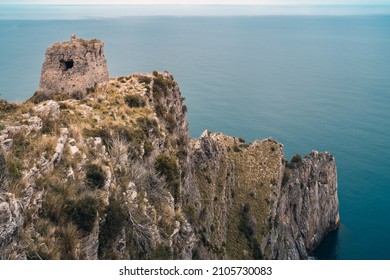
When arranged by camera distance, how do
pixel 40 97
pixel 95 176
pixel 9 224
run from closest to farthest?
pixel 9 224 → pixel 95 176 → pixel 40 97

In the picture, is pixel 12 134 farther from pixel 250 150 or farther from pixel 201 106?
pixel 201 106

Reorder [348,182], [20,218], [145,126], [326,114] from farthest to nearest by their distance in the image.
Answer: [326,114] < [348,182] < [145,126] < [20,218]

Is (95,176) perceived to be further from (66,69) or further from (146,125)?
(66,69)

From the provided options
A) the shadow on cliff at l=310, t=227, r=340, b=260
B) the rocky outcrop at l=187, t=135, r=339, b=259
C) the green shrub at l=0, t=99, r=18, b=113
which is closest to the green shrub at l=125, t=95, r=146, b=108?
the green shrub at l=0, t=99, r=18, b=113

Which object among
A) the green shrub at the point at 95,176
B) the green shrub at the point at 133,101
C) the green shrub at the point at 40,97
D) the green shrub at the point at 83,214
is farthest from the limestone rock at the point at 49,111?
the green shrub at the point at 40,97

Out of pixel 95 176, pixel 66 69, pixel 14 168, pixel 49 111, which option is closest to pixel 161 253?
pixel 95 176

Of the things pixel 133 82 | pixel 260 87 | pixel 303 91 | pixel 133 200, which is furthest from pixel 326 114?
pixel 133 200

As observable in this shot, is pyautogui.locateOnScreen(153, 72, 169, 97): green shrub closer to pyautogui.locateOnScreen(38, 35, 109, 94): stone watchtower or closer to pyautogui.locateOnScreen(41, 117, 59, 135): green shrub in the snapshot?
pyautogui.locateOnScreen(38, 35, 109, 94): stone watchtower
